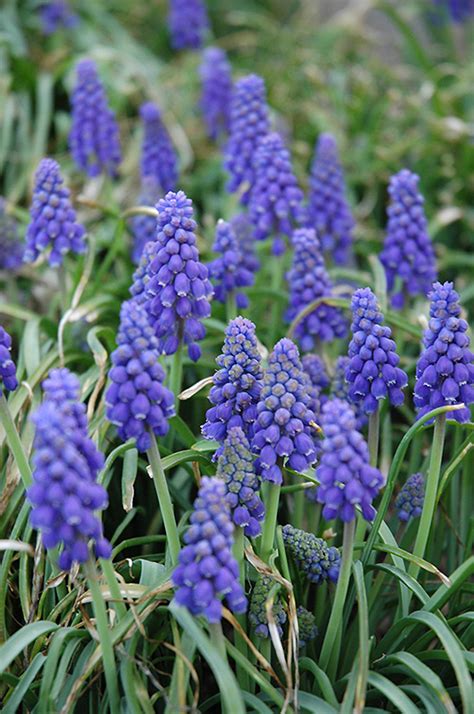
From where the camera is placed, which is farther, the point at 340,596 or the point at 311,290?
the point at 311,290

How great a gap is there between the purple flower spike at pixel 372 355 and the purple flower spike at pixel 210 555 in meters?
1.10

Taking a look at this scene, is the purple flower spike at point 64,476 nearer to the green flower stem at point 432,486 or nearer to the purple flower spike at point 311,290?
the green flower stem at point 432,486

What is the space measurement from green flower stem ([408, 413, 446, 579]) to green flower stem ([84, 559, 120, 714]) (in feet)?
5.01

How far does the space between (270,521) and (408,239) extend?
8.78 ft

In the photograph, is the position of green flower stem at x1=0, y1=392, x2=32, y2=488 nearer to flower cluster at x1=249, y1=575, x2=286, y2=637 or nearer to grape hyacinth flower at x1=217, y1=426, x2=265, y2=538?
grape hyacinth flower at x1=217, y1=426, x2=265, y2=538

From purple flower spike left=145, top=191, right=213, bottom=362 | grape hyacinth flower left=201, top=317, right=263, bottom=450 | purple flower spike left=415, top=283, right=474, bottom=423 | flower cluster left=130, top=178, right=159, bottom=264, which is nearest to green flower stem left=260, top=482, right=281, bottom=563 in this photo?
grape hyacinth flower left=201, top=317, right=263, bottom=450

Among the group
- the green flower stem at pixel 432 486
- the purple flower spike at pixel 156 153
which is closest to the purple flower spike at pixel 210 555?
the green flower stem at pixel 432 486

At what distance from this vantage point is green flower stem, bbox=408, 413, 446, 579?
13.0 ft

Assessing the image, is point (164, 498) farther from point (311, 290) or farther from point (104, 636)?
point (311, 290)

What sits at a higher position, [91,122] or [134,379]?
[91,122]

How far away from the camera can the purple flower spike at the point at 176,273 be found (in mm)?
4082

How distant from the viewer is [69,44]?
9945 mm

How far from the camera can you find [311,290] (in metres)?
5.42

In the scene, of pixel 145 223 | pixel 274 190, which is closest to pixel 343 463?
pixel 274 190
